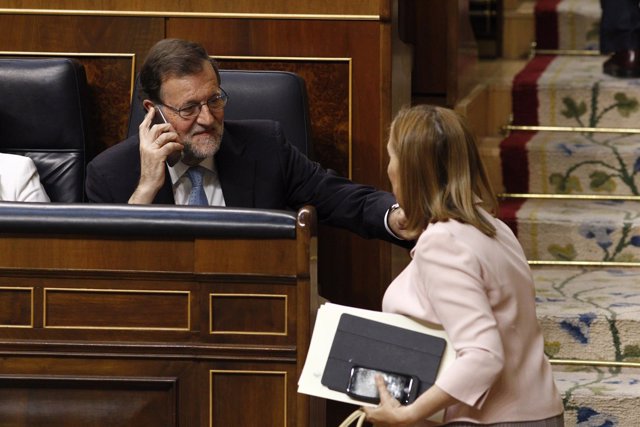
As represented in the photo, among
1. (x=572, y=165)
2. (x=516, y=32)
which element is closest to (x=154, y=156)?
(x=572, y=165)

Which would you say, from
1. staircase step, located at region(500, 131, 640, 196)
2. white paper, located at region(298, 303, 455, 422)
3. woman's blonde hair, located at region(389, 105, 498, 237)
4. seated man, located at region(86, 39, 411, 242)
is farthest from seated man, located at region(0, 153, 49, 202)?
staircase step, located at region(500, 131, 640, 196)

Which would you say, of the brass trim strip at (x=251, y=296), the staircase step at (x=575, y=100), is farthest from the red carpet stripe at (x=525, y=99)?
the brass trim strip at (x=251, y=296)

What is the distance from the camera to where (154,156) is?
9.63ft

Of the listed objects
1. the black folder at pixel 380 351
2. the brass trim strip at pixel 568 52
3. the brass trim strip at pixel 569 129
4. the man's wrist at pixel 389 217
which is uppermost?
the brass trim strip at pixel 568 52

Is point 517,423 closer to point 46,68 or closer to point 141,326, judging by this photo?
point 141,326

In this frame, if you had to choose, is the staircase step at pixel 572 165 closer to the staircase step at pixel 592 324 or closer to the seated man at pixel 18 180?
the staircase step at pixel 592 324

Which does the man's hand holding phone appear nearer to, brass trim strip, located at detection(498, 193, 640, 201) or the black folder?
the black folder

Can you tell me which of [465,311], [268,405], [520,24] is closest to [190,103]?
[268,405]

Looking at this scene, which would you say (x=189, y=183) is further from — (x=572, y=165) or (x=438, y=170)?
(x=572, y=165)

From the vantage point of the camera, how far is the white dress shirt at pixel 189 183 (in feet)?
9.97

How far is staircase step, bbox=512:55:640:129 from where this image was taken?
14.7ft

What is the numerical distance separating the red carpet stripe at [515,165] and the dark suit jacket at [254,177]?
1396mm

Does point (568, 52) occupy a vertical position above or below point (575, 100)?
above

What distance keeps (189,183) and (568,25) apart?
2579mm
